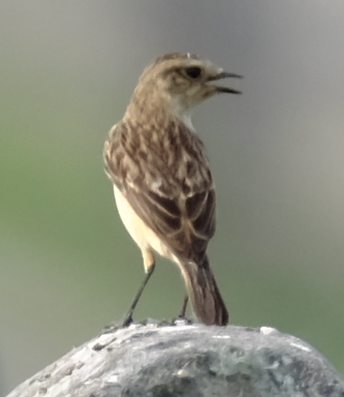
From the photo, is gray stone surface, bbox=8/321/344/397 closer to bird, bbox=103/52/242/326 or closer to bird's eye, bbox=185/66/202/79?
bird, bbox=103/52/242/326

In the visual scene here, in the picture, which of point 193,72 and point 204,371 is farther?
point 193,72

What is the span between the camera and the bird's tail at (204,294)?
276 cm

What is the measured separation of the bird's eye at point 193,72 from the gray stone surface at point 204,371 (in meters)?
1.57

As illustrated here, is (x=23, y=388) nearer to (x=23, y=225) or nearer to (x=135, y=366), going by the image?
(x=135, y=366)

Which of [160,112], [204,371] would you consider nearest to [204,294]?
[204,371]

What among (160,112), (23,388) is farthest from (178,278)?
(23,388)

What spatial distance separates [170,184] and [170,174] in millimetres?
71

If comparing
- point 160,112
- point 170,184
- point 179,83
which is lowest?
point 170,184

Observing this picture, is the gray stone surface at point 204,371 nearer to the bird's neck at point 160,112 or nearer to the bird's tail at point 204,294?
the bird's tail at point 204,294

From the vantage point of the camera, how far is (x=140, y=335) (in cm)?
239

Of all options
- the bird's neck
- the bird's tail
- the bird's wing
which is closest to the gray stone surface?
the bird's tail

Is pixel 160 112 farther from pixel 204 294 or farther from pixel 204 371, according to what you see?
pixel 204 371

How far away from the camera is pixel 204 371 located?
209 centimetres

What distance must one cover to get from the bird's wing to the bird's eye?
0.23 m
